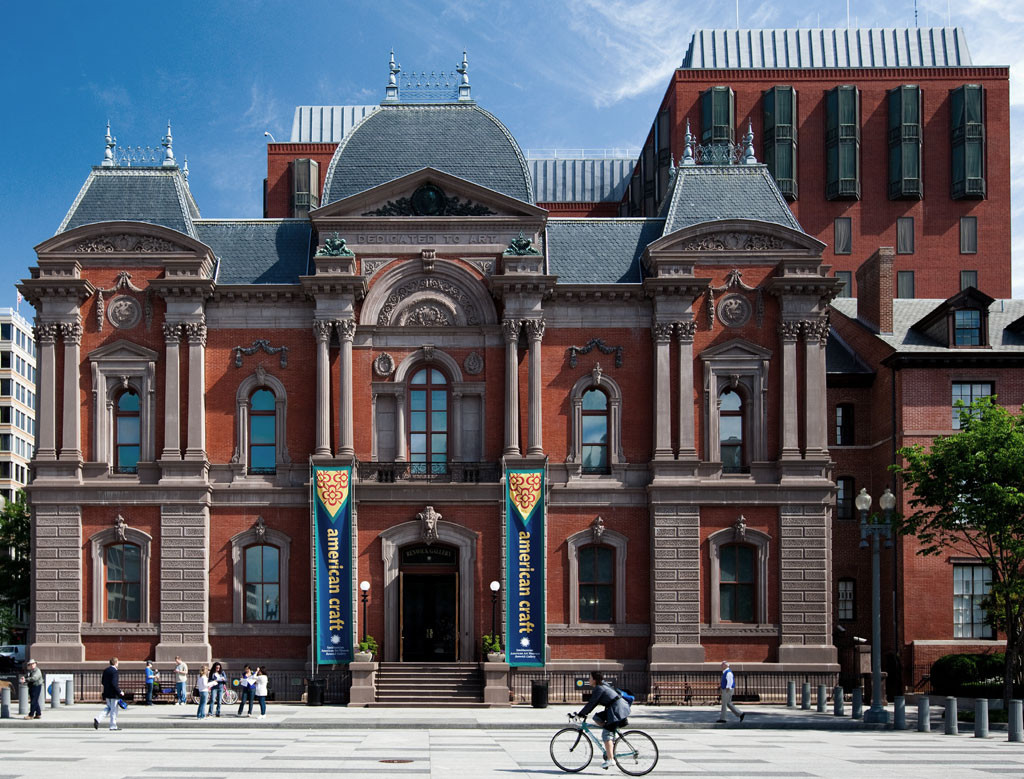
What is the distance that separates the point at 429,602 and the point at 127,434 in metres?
11.2

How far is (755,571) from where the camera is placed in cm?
4128

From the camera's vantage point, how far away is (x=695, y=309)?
41.9 m

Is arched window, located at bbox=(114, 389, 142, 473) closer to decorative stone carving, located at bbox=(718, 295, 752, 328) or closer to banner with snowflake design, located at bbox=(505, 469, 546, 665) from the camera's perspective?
banner with snowflake design, located at bbox=(505, 469, 546, 665)

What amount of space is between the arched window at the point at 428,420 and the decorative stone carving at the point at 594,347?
13.9 feet

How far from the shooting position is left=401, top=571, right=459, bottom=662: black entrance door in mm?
40812

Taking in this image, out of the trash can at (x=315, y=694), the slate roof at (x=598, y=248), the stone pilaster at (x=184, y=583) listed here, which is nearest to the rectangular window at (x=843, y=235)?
the slate roof at (x=598, y=248)

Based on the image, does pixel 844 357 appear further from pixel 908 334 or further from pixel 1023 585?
pixel 1023 585

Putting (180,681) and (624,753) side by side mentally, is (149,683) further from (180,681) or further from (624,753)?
(624,753)

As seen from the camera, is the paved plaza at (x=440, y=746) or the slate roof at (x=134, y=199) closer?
the paved plaza at (x=440, y=746)

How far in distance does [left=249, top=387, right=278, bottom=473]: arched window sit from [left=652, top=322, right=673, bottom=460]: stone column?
487 inches

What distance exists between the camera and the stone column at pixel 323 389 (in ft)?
133

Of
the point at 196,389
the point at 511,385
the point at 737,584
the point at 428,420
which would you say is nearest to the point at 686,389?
the point at 511,385

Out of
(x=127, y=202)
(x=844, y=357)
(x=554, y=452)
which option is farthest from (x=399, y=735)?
(x=844, y=357)

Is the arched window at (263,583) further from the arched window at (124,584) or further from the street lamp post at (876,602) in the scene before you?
the street lamp post at (876,602)
